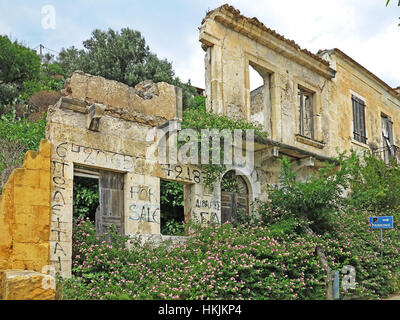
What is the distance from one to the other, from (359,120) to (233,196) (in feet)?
25.5

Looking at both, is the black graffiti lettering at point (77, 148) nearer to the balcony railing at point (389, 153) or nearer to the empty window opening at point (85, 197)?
the empty window opening at point (85, 197)

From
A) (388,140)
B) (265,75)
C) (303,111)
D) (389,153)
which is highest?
(265,75)

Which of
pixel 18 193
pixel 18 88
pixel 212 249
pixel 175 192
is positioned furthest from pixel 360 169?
pixel 18 88

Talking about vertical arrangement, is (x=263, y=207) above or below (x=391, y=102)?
below

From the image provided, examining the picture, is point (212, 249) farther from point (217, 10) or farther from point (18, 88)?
point (18, 88)

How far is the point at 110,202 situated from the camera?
8664mm

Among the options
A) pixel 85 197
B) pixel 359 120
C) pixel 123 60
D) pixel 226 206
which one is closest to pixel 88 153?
pixel 85 197

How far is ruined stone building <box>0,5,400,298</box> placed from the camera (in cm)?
730

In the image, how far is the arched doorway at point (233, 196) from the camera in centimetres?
1074

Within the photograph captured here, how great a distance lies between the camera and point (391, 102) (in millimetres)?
18953

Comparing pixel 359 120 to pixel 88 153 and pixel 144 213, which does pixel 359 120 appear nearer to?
pixel 144 213
